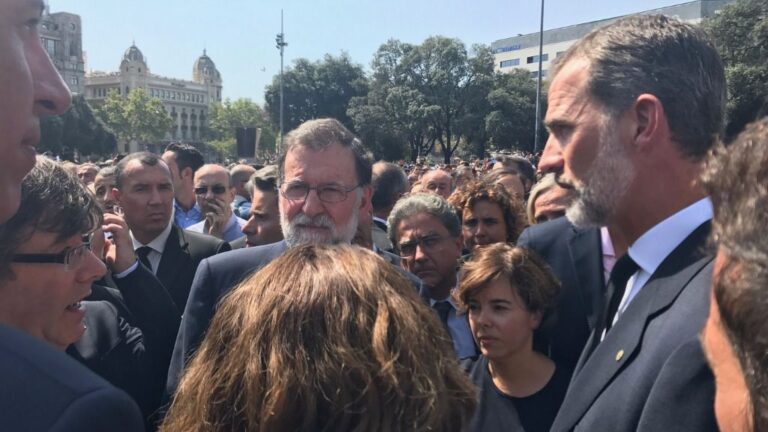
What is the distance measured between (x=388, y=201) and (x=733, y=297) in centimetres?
525

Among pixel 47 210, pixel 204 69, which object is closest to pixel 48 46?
pixel 47 210

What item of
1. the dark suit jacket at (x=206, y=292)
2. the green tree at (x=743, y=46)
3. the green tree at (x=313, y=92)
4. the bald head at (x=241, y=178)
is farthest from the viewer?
the green tree at (x=313, y=92)

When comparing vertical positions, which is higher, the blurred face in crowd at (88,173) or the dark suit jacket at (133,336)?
the blurred face in crowd at (88,173)

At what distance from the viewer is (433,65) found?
2052 inches

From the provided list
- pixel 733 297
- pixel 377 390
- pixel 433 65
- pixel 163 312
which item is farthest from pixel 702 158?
pixel 433 65

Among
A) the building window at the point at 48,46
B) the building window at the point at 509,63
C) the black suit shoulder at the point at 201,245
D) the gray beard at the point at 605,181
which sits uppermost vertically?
the building window at the point at 509,63

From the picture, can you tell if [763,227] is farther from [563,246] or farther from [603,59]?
[563,246]

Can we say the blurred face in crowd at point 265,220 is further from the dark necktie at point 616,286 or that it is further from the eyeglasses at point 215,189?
the dark necktie at point 616,286

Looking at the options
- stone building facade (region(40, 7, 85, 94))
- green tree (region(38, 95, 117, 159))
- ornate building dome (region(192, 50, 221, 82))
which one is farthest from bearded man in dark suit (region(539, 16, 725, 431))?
ornate building dome (region(192, 50, 221, 82))

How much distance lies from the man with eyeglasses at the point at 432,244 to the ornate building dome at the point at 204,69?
151319 mm

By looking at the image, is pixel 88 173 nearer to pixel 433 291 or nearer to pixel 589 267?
pixel 433 291

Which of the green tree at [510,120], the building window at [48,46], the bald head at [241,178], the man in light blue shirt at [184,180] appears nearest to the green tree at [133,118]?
the building window at [48,46]

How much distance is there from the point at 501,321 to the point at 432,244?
0.96m

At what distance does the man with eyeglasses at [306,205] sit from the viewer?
2834 mm
